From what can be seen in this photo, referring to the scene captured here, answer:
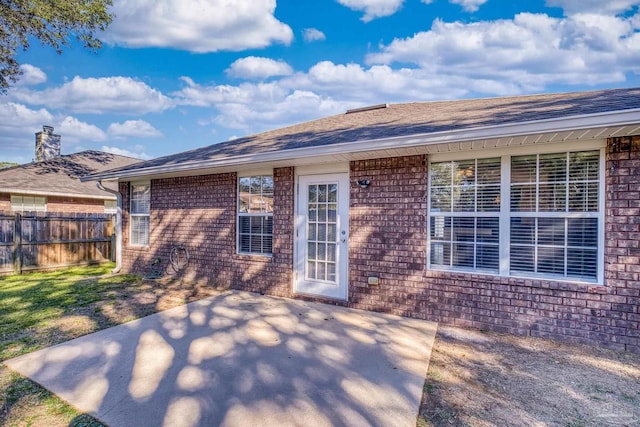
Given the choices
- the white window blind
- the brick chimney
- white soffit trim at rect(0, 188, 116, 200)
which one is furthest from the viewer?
the brick chimney

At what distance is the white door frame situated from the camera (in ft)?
17.5

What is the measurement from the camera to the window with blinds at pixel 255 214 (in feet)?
20.3

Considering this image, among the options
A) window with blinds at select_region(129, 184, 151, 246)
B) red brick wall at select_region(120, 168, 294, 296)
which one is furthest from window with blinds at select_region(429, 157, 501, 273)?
window with blinds at select_region(129, 184, 151, 246)

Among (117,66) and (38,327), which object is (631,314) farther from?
(117,66)

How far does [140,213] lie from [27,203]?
6664 mm

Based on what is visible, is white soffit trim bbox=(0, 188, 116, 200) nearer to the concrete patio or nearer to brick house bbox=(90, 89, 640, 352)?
brick house bbox=(90, 89, 640, 352)

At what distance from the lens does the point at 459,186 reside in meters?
4.53

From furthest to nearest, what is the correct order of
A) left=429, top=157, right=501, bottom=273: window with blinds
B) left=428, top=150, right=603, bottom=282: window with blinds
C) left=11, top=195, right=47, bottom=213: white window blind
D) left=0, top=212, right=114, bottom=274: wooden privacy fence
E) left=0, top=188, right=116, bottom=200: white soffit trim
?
left=11, top=195, right=47, bottom=213: white window blind < left=0, top=188, right=116, bottom=200: white soffit trim < left=0, top=212, right=114, bottom=274: wooden privacy fence < left=429, top=157, right=501, bottom=273: window with blinds < left=428, top=150, right=603, bottom=282: window with blinds

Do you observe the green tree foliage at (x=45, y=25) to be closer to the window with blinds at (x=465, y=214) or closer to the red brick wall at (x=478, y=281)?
the red brick wall at (x=478, y=281)

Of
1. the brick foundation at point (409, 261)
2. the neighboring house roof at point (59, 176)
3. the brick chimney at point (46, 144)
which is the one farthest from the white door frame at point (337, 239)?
the brick chimney at point (46, 144)

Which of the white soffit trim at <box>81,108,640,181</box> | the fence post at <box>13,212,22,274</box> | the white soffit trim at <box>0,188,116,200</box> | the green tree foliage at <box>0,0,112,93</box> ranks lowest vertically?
the fence post at <box>13,212,22,274</box>

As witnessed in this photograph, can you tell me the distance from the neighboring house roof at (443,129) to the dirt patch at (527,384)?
234 centimetres

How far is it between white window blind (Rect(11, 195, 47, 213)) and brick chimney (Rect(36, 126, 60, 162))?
15.7 feet

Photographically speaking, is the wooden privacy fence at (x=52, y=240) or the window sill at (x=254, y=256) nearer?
the window sill at (x=254, y=256)
